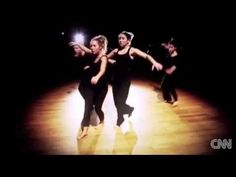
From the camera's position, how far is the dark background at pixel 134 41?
6.58 meters

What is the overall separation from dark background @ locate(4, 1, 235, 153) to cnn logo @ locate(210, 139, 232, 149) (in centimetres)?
118

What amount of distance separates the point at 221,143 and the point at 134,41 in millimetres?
5312

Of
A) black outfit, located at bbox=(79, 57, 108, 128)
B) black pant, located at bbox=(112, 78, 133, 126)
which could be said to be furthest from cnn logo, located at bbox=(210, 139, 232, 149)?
black outfit, located at bbox=(79, 57, 108, 128)

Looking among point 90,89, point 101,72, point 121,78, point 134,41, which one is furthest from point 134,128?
point 134,41

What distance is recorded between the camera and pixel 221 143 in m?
4.13

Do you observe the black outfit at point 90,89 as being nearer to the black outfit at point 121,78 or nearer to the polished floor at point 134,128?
the black outfit at point 121,78

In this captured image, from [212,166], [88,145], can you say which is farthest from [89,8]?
[212,166]

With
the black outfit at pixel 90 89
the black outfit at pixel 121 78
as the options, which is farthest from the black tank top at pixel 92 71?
the black outfit at pixel 121 78

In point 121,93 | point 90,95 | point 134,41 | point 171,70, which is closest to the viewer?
point 90,95

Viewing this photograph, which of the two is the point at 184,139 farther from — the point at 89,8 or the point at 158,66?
the point at 89,8

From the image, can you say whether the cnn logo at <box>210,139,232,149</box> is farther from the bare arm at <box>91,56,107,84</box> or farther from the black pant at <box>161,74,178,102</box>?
the bare arm at <box>91,56,107,84</box>

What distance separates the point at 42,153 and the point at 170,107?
286 centimetres

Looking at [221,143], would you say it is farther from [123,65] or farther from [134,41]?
[134,41]

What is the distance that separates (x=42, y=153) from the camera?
13.1 ft
